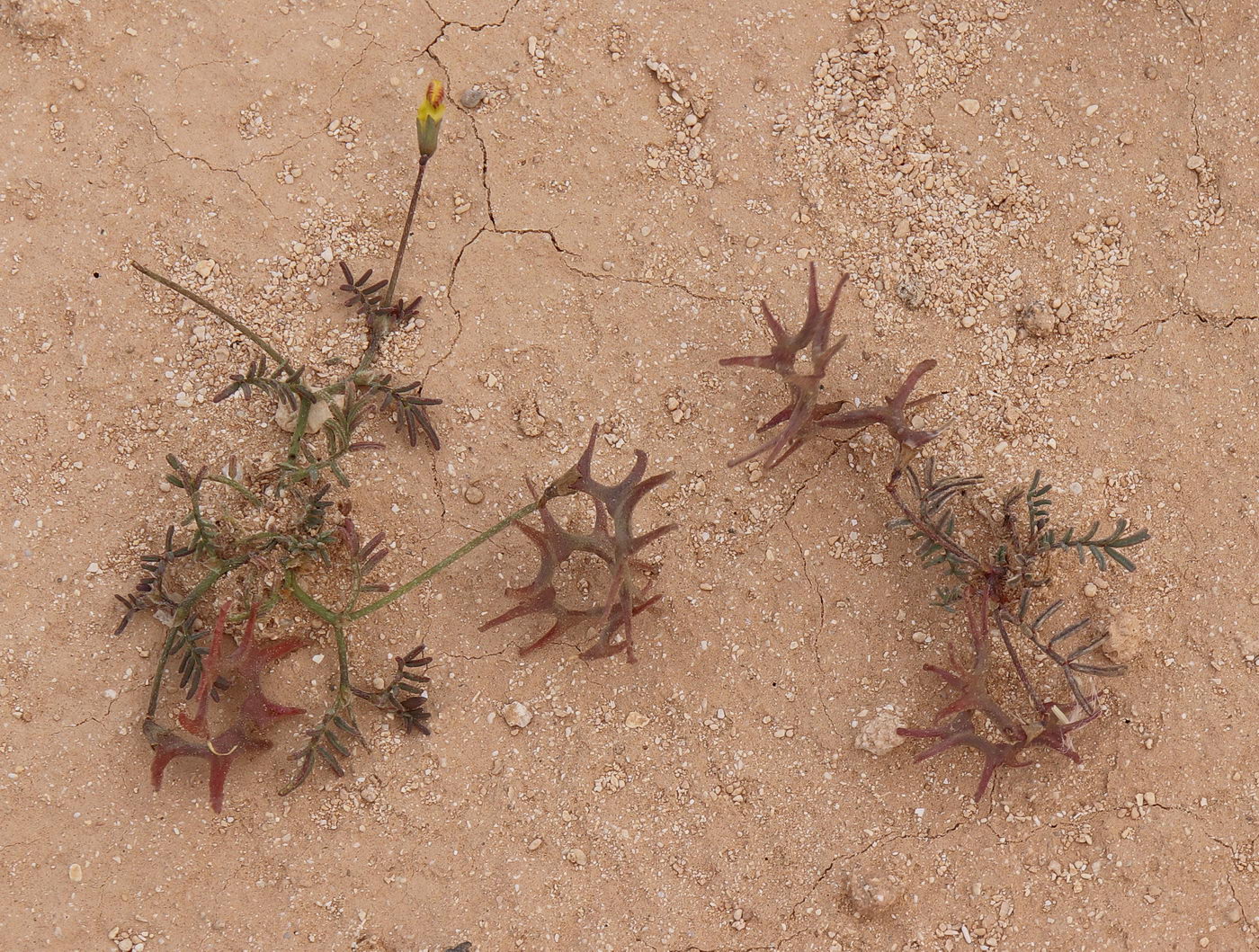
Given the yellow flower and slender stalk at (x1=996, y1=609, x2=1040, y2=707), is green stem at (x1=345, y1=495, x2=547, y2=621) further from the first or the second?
slender stalk at (x1=996, y1=609, x2=1040, y2=707)

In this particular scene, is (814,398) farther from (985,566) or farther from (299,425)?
(299,425)

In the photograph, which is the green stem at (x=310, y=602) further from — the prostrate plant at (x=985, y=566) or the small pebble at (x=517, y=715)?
the prostrate plant at (x=985, y=566)

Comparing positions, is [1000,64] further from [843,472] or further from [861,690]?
[861,690]

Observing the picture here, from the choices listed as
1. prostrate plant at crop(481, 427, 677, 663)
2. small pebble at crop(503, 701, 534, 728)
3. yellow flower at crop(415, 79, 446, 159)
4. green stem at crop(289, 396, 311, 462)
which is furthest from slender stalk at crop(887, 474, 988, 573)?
green stem at crop(289, 396, 311, 462)

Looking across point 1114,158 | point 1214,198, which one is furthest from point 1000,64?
point 1214,198

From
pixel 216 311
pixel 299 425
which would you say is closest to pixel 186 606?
pixel 299 425

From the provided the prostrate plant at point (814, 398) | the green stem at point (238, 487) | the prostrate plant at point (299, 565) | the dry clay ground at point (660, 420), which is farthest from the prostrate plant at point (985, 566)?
the green stem at point (238, 487)

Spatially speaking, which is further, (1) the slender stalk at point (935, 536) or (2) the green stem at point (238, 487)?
(1) the slender stalk at point (935, 536)
